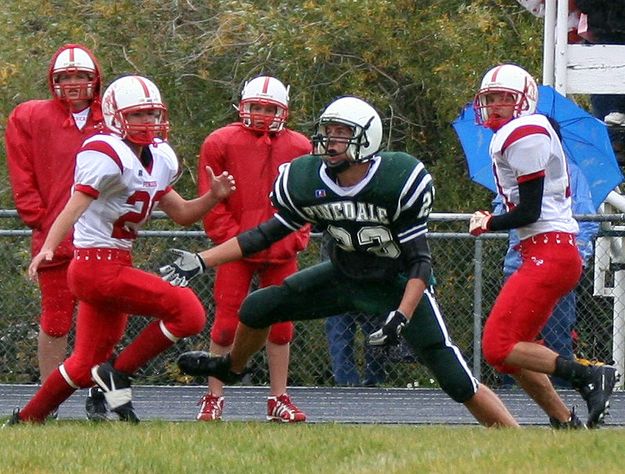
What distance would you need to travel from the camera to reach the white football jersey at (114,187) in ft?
24.8

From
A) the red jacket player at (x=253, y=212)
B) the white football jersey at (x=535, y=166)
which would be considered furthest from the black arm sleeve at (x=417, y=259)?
the red jacket player at (x=253, y=212)

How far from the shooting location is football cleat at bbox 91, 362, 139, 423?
7.79 metres

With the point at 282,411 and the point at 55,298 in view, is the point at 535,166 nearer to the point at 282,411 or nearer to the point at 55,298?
the point at 282,411

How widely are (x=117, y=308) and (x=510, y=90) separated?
2327 millimetres

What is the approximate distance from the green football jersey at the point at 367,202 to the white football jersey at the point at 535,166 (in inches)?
17.1

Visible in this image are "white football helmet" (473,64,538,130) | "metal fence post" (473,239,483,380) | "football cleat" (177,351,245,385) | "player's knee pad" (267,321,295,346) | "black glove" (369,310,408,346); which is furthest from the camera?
"metal fence post" (473,239,483,380)

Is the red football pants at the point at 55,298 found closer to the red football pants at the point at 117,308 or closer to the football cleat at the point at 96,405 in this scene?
the football cleat at the point at 96,405

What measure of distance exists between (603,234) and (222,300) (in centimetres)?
343

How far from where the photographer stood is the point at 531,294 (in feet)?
24.7

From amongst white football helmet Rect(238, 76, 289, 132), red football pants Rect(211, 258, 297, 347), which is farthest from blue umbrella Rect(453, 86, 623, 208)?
red football pants Rect(211, 258, 297, 347)

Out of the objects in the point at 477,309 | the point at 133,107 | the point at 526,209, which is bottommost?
the point at 477,309

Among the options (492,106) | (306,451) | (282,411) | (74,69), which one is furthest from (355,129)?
(282,411)

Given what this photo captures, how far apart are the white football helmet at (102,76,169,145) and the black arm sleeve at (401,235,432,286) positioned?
4.76 feet

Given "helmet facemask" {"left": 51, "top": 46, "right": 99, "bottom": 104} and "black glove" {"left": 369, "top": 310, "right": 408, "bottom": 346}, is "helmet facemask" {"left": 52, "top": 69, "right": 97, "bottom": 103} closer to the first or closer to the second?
"helmet facemask" {"left": 51, "top": 46, "right": 99, "bottom": 104}
